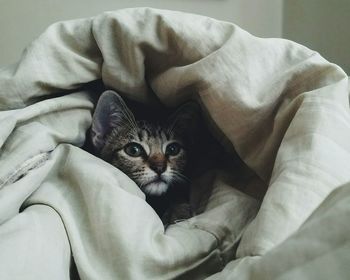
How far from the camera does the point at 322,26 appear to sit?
141cm

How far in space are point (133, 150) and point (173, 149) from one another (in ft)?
0.31

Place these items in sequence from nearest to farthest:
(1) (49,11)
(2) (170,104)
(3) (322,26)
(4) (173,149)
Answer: (2) (170,104), (4) (173,149), (1) (49,11), (3) (322,26)

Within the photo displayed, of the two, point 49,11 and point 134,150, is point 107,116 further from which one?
→ point 49,11

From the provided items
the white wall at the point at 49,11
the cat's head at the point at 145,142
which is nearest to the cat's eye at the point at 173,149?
the cat's head at the point at 145,142

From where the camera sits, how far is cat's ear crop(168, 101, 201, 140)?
86cm

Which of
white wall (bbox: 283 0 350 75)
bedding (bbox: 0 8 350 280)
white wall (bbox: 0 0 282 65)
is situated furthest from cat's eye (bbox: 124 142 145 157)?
white wall (bbox: 283 0 350 75)

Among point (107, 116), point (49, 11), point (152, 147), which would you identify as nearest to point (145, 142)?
point (152, 147)

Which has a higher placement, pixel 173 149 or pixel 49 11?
pixel 49 11

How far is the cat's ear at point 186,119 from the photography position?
86 centimetres

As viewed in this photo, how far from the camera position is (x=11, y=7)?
114 cm

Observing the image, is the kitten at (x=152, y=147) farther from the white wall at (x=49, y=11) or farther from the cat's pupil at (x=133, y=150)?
the white wall at (x=49, y=11)

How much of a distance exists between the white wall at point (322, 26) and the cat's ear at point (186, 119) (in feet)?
2.12

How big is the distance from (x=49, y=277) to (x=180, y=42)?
40cm

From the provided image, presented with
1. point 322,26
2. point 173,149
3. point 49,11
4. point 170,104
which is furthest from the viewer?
point 322,26
